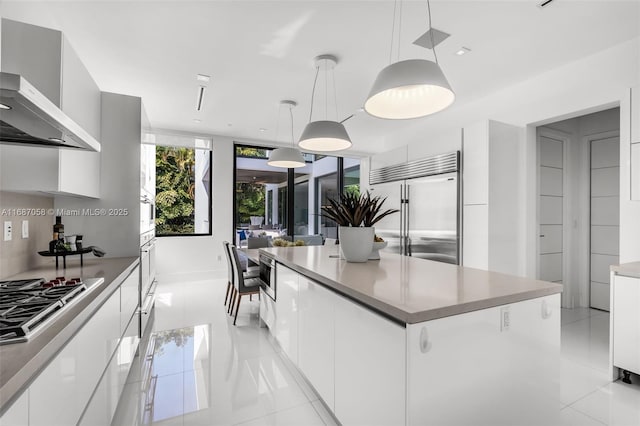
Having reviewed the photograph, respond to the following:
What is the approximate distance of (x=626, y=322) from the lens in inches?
90.4

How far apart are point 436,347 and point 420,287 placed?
1.13ft

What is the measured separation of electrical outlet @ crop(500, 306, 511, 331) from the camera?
4.50 ft

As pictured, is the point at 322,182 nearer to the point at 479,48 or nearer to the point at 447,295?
the point at 479,48

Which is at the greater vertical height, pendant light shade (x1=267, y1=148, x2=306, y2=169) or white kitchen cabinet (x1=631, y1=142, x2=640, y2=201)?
pendant light shade (x1=267, y1=148, x2=306, y2=169)

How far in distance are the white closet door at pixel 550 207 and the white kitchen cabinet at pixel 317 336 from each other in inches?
135

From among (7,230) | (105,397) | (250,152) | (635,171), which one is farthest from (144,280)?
(635,171)

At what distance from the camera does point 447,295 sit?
1365mm

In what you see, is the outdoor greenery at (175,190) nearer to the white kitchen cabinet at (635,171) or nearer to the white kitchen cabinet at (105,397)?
the white kitchen cabinet at (105,397)

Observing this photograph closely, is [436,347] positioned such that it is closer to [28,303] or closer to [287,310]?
[287,310]

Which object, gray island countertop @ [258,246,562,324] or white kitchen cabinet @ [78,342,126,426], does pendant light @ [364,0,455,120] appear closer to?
gray island countertop @ [258,246,562,324]

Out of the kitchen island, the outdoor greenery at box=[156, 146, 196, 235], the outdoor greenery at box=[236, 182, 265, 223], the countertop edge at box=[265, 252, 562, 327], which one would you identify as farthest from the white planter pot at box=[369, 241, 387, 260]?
the outdoor greenery at box=[156, 146, 196, 235]

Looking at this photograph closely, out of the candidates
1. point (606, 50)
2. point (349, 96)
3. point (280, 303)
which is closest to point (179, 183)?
point (349, 96)

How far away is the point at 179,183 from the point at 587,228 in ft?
22.2

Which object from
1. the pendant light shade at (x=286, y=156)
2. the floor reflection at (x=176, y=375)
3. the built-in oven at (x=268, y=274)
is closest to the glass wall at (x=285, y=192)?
the pendant light shade at (x=286, y=156)
